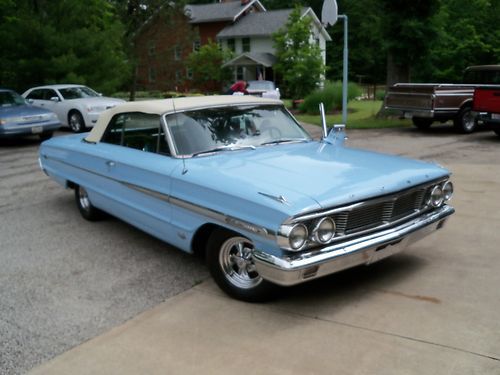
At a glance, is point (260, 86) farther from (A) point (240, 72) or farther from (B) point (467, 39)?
(A) point (240, 72)

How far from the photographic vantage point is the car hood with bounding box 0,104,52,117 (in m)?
13.5

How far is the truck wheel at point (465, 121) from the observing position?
14789mm

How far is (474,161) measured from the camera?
33.7ft

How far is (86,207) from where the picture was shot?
658 centimetres

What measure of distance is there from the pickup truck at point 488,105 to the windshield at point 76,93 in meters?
11.1

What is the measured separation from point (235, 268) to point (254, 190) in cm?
75

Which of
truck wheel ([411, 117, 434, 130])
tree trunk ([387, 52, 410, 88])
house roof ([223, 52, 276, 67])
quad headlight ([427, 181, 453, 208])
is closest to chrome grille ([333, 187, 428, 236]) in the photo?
quad headlight ([427, 181, 453, 208])

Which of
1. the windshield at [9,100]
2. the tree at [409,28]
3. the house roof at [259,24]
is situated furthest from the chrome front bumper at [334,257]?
the house roof at [259,24]

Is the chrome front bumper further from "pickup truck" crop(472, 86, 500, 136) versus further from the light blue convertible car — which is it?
"pickup truck" crop(472, 86, 500, 136)

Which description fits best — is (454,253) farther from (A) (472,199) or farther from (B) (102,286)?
(B) (102,286)

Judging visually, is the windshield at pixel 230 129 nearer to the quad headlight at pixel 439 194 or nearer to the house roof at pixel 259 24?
the quad headlight at pixel 439 194

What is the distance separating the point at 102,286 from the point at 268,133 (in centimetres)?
215

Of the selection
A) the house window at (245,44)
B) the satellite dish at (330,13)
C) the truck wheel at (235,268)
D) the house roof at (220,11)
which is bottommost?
the truck wheel at (235,268)

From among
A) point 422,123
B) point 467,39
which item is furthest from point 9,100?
point 467,39
